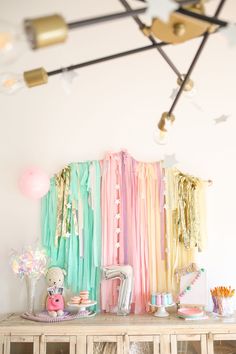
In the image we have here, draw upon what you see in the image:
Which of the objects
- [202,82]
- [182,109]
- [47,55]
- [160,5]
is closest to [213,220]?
[182,109]

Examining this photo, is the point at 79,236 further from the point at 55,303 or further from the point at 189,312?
the point at 189,312

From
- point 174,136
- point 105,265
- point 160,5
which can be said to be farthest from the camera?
point 174,136

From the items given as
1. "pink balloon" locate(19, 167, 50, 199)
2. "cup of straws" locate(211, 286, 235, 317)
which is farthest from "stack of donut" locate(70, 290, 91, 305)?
"cup of straws" locate(211, 286, 235, 317)

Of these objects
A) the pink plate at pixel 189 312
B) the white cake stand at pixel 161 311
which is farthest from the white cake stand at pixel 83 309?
the pink plate at pixel 189 312

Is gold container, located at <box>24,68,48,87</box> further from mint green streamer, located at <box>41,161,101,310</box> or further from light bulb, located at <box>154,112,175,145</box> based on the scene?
mint green streamer, located at <box>41,161,101,310</box>

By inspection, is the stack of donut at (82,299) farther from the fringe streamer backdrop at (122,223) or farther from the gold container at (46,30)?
the gold container at (46,30)

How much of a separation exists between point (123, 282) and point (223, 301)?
0.68 m

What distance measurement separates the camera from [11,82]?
142cm

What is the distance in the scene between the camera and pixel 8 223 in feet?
9.29

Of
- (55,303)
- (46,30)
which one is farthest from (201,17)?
(55,303)

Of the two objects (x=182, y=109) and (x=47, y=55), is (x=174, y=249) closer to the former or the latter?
(x=182, y=109)

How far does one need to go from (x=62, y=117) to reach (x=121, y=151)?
0.57 m

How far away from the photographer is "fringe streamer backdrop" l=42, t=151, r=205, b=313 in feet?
8.80

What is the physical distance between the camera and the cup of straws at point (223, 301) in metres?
2.49
